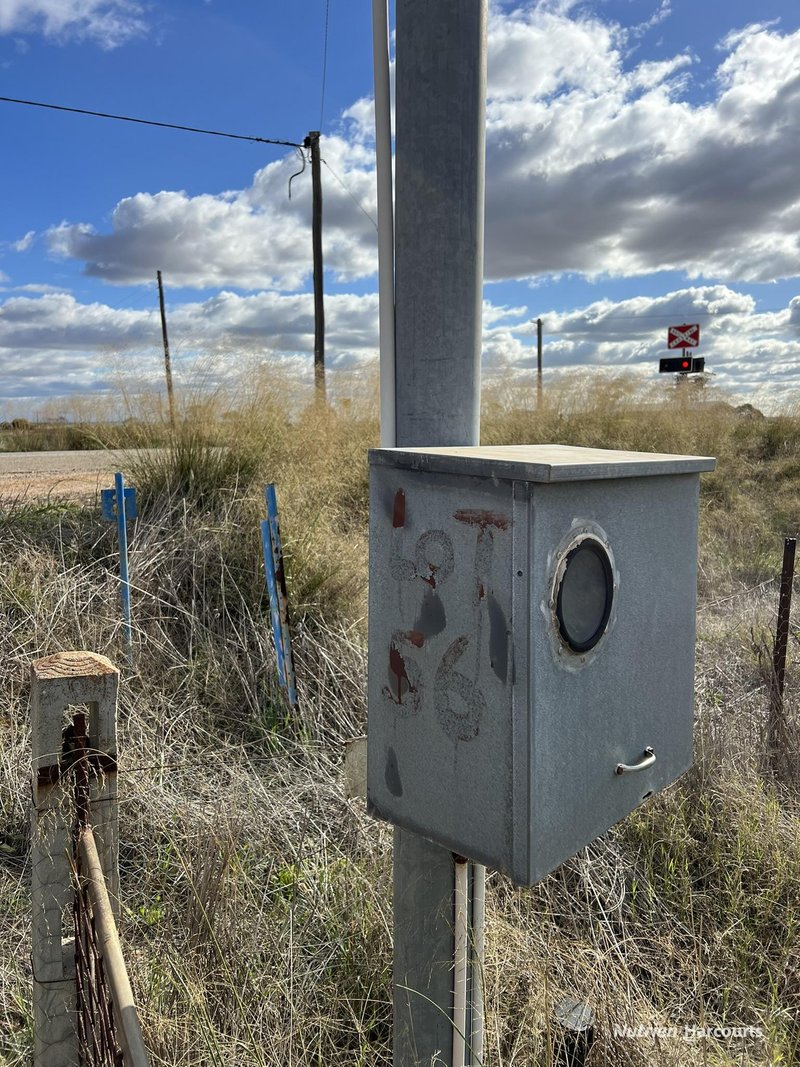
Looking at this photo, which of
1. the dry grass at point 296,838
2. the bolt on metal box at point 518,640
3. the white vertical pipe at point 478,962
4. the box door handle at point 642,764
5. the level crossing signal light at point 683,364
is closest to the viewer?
the bolt on metal box at point 518,640

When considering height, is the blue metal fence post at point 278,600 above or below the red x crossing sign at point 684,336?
below

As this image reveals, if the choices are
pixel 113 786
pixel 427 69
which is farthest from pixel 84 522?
pixel 427 69

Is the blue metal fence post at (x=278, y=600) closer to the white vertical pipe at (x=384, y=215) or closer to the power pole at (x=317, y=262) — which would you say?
the white vertical pipe at (x=384, y=215)

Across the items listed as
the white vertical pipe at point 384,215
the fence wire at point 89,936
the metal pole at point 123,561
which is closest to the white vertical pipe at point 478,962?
the fence wire at point 89,936

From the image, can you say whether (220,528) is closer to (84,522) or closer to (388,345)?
(84,522)

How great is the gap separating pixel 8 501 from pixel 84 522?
81 cm

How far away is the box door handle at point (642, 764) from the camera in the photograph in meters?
1.54

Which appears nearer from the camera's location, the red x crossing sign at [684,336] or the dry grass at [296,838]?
the dry grass at [296,838]

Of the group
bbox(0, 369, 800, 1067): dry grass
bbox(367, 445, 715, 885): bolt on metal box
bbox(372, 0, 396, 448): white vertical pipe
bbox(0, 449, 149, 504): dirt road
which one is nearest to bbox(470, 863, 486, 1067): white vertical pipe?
bbox(0, 369, 800, 1067): dry grass

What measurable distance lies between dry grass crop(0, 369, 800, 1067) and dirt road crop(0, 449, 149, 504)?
1.37 ft

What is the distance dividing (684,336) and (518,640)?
1773 cm

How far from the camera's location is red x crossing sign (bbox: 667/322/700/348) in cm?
1717

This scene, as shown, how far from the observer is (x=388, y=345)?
1733mm

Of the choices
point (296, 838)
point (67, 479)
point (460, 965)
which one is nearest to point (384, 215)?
point (460, 965)
